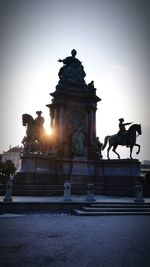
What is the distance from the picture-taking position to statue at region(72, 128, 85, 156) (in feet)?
66.0

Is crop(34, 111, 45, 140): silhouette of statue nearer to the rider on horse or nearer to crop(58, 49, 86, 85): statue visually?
crop(58, 49, 86, 85): statue

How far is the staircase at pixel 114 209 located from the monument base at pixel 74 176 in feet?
16.7

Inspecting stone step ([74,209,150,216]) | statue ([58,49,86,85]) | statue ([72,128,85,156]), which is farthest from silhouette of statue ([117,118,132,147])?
stone step ([74,209,150,216])

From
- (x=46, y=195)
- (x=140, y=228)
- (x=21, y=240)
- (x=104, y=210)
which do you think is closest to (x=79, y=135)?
(x=46, y=195)

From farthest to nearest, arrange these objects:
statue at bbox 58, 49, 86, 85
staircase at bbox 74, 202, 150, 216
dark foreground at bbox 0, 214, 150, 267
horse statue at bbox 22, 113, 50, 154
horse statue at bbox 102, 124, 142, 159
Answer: statue at bbox 58, 49, 86, 85, horse statue at bbox 102, 124, 142, 159, horse statue at bbox 22, 113, 50, 154, staircase at bbox 74, 202, 150, 216, dark foreground at bbox 0, 214, 150, 267

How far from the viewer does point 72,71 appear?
24250 mm

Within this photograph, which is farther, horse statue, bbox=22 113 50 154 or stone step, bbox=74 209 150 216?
horse statue, bbox=22 113 50 154

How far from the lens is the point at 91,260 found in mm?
4684

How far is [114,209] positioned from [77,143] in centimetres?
932

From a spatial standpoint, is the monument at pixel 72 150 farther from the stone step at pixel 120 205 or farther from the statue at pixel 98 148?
the stone step at pixel 120 205

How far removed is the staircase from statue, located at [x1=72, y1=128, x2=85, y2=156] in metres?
8.18

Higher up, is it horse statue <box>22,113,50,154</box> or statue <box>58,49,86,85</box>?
statue <box>58,49,86,85</box>

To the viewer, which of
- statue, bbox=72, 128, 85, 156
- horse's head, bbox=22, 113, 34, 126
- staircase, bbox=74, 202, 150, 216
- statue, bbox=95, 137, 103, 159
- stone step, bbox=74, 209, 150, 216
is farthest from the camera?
statue, bbox=95, 137, 103, 159

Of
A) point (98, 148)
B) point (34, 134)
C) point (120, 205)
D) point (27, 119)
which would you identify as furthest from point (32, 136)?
point (120, 205)
